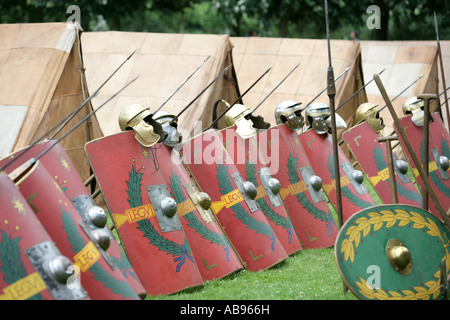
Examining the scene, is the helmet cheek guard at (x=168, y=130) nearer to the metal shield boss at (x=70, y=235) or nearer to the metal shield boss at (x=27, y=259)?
the metal shield boss at (x=70, y=235)

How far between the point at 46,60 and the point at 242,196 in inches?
124

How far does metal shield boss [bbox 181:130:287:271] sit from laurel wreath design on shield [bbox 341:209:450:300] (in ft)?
4.72

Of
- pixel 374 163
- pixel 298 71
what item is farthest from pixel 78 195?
pixel 298 71

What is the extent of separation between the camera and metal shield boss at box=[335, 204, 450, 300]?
4564mm

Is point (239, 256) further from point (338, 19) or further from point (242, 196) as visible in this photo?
point (338, 19)

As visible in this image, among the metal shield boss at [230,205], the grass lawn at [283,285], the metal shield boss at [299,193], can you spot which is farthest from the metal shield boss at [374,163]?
the metal shield boss at [230,205]

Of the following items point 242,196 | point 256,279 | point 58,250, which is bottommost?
point 256,279

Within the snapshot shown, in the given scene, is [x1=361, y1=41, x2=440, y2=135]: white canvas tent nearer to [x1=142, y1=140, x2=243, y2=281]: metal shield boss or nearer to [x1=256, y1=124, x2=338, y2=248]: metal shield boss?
[x1=256, y1=124, x2=338, y2=248]: metal shield boss

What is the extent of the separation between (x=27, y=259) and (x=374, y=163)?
190 inches

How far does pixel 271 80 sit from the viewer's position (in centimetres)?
1188

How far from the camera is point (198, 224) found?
5.59 m

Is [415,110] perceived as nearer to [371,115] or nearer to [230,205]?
[371,115]

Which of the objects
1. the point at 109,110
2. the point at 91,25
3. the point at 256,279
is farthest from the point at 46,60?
the point at 91,25

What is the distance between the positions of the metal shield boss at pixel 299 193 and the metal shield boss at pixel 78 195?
228 centimetres
